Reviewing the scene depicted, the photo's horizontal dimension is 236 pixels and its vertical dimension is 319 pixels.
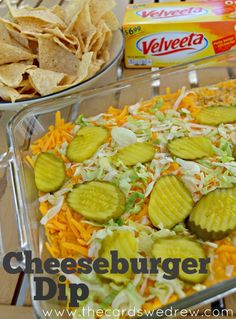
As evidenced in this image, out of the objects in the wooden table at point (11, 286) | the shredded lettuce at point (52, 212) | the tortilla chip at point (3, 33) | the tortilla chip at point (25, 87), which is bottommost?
the wooden table at point (11, 286)

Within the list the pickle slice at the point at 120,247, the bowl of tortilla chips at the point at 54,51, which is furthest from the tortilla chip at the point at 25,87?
the pickle slice at the point at 120,247

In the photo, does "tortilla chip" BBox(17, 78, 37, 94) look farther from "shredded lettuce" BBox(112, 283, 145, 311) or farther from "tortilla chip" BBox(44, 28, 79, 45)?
"shredded lettuce" BBox(112, 283, 145, 311)

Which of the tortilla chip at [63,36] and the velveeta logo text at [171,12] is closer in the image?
the tortilla chip at [63,36]

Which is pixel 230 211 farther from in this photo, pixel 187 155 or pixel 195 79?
pixel 195 79

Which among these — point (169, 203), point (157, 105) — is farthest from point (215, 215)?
point (157, 105)

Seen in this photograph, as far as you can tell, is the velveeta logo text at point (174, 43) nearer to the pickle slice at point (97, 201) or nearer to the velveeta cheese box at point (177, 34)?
the velveeta cheese box at point (177, 34)

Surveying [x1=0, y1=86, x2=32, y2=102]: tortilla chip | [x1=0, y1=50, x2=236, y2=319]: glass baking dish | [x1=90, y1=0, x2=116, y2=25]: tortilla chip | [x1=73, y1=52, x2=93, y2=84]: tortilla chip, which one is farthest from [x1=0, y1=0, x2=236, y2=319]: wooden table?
[x1=90, y1=0, x2=116, y2=25]: tortilla chip

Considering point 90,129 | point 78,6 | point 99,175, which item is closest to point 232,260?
point 99,175

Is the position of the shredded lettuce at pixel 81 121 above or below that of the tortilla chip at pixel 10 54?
below
